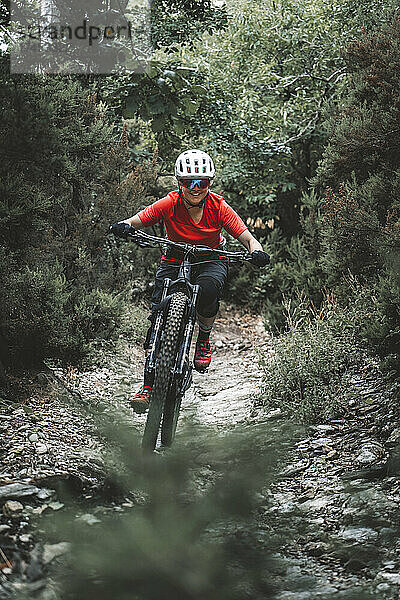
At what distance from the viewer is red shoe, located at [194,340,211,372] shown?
5195 mm

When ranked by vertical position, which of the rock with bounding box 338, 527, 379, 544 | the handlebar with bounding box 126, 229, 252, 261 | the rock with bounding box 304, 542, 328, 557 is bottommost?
the rock with bounding box 304, 542, 328, 557

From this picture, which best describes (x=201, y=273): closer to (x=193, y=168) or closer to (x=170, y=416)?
(x=193, y=168)

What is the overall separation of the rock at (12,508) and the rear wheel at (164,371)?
1046 mm

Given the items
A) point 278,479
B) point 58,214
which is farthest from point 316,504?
point 58,214

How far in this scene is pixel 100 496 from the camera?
332 centimetres

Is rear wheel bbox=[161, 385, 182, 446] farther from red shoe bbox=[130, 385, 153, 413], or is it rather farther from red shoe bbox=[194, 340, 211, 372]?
red shoe bbox=[194, 340, 211, 372]

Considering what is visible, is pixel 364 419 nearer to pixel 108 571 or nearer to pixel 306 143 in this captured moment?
pixel 108 571

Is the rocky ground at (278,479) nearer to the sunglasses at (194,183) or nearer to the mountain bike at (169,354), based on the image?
the mountain bike at (169,354)

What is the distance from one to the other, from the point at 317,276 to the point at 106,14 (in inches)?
205

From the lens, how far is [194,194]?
4.91 m

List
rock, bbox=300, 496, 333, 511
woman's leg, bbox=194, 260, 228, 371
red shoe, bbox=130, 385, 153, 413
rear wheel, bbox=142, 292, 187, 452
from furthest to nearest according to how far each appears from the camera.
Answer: woman's leg, bbox=194, 260, 228, 371 → red shoe, bbox=130, 385, 153, 413 → rear wheel, bbox=142, 292, 187, 452 → rock, bbox=300, 496, 333, 511

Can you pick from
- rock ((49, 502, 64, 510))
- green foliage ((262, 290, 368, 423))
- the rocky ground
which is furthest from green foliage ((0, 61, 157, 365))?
rock ((49, 502, 64, 510))

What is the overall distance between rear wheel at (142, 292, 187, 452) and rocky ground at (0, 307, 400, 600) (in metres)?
0.37

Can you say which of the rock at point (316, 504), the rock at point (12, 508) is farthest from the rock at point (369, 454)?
the rock at point (12, 508)
